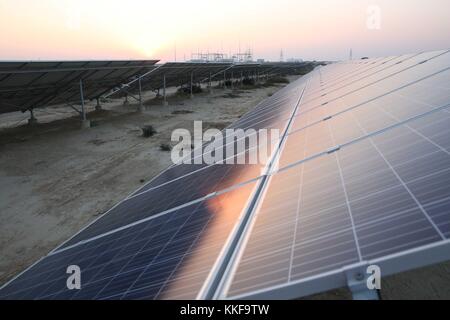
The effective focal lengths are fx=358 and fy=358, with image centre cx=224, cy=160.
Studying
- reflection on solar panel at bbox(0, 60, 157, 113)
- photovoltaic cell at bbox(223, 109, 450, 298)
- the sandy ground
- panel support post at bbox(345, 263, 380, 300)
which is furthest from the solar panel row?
reflection on solar panel at bbox(0, 60, 157, 113)

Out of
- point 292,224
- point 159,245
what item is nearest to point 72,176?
point 159,245

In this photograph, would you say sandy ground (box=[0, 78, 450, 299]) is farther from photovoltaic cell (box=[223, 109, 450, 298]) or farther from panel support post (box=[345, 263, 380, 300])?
panel support post (box=[345, 263, 380, 300])

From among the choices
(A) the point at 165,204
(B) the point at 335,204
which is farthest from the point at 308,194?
(A) the point at 165,204

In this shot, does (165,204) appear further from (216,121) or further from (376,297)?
(216,121)

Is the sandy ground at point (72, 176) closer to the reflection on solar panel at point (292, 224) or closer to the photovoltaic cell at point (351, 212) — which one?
the reflection on solar panel at point (292, 224)

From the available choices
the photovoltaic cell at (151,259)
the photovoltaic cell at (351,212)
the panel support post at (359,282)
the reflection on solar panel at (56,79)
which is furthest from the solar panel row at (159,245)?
the reflection on solar panel at (56,79)

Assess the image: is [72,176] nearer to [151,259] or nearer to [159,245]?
[159,245]
